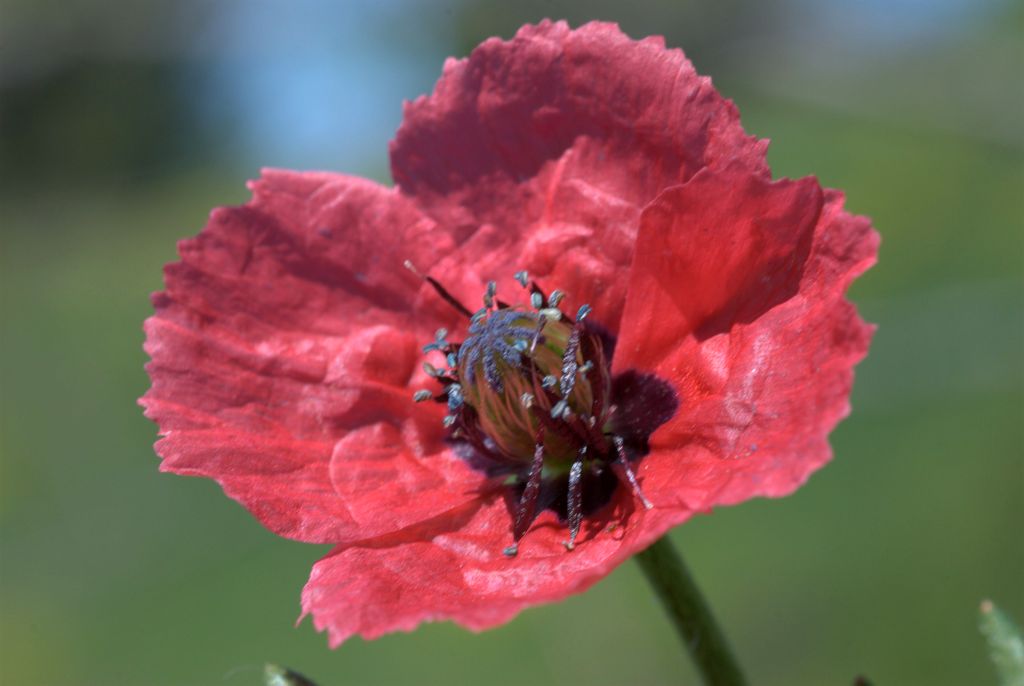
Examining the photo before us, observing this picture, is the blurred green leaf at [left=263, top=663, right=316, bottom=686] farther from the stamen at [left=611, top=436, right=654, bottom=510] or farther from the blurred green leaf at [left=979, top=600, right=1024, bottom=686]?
the blurred green leaf at [left=979, top=600, right=1024, bottom=686]

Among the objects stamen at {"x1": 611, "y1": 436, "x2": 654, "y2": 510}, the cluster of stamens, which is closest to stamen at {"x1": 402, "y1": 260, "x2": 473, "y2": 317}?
the cluster of stamens

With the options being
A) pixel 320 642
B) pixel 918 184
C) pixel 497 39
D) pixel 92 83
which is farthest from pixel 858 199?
pixel 92 83

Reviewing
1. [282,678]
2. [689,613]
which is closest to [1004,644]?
[689,613]

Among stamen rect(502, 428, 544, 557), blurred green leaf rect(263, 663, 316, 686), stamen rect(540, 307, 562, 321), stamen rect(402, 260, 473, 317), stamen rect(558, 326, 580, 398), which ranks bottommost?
blurred green leaf rect(263, 663, 316, 686)

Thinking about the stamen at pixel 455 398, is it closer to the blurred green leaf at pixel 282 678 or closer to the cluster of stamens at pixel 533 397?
the cluster of stamens at pixel 533 397

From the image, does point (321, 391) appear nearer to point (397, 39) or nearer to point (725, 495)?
point (725, 495)

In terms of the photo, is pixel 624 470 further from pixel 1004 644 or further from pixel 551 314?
pixel 1004 644

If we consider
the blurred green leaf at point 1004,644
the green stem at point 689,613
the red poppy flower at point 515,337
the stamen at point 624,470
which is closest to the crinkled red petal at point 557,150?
the red poppy flower at point 515,337
